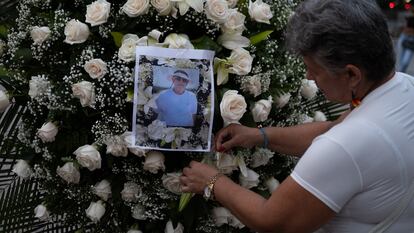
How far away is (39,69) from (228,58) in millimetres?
572

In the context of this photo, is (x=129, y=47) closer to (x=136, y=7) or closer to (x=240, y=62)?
(x=136, y=7)

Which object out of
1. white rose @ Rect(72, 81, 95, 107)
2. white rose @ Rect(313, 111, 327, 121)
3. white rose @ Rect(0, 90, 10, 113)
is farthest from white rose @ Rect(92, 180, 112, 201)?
white rose @ Rect(313, 111, 327, 121)

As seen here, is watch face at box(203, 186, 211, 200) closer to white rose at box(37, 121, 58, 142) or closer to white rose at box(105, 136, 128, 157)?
white rose at box(105, 136, 128, 157)

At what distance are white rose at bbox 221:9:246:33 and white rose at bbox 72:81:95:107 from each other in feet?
1.34

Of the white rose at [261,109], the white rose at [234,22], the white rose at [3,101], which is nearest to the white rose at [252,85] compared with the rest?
the white rose at [261,109]

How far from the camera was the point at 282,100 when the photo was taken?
1.77 metres

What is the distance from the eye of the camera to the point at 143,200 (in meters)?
1.69

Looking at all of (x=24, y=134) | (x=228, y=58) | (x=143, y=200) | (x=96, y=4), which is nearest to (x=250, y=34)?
(x=228, y=58)

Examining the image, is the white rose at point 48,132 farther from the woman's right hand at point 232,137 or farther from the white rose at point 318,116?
the white rose at point 318,116

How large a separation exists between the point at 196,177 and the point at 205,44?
0.37 meters

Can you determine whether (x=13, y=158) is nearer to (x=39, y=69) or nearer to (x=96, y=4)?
(x=39, y=69)

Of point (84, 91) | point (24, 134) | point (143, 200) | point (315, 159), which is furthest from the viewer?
point (24, 134)

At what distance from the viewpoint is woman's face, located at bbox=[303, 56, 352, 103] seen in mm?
1441

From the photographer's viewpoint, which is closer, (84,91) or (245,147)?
(84,91)
